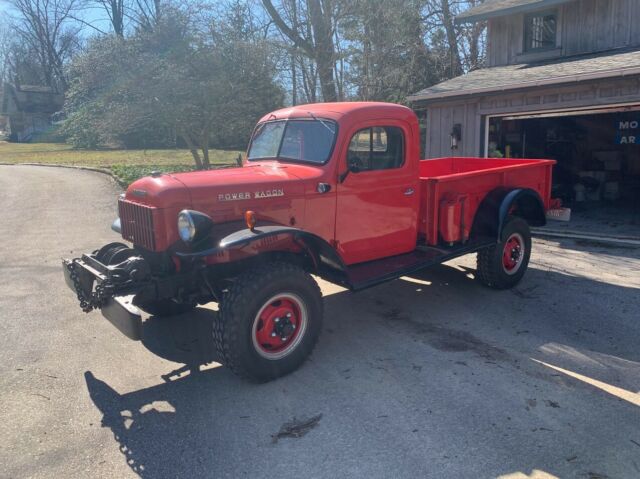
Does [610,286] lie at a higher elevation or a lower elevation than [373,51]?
lower

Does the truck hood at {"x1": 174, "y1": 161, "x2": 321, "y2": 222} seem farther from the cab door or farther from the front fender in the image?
the cab door

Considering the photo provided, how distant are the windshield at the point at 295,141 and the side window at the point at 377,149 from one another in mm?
247

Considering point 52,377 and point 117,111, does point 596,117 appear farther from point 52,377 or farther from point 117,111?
point 52,377

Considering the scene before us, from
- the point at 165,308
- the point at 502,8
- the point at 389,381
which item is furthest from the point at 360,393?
the point at 502,8

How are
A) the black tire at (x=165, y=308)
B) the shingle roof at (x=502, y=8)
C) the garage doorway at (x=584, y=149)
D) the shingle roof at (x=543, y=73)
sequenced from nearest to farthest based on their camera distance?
the black tire at (x=165, y=308)
the shingle roof at (x=543, y=73)
the shingle roof at (x=502, y=8)
the garage doorway at (x=584, y=149)

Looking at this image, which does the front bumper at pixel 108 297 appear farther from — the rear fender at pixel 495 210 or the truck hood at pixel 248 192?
the rear fender at pixel 495 210

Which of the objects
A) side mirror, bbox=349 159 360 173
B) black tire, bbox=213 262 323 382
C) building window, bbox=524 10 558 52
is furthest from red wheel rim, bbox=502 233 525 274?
building window, bbox=524 10 558 52

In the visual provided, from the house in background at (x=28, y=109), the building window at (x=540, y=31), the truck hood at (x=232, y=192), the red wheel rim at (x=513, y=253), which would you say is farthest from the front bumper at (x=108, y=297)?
the house in background at (x=28, y=109)

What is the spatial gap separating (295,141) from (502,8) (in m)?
10.4

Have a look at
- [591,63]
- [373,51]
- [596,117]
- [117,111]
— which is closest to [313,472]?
[591,63]

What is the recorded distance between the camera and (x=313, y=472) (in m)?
3.02

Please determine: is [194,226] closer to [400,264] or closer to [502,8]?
[400,264]

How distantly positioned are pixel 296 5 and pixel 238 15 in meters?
5.23

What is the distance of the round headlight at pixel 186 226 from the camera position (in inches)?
151
